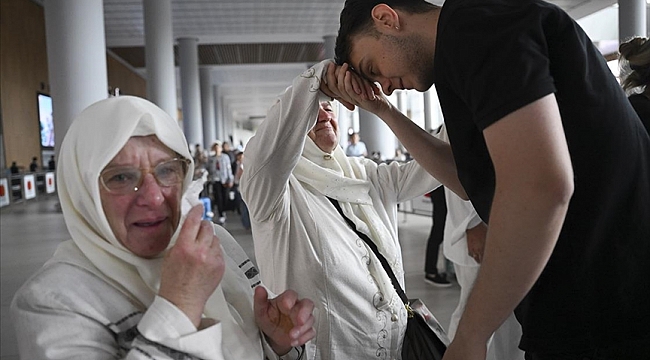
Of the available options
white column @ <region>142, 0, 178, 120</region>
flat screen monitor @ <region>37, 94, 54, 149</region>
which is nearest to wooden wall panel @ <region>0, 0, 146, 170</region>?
flat screen monitor @ <region>37, 94, 54, 149</region>

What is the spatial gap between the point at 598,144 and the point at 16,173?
657 inches

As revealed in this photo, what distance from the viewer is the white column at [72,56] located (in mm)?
7281

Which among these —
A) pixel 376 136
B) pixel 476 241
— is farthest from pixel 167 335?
pixel 376 136

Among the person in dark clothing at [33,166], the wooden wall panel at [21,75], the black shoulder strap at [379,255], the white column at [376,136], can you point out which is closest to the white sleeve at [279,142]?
the black shoulder strap at [379,255]

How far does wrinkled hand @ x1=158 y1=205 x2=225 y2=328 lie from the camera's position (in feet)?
3.39

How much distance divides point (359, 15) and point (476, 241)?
2.01m

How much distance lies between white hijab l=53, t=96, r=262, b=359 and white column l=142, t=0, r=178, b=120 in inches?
462

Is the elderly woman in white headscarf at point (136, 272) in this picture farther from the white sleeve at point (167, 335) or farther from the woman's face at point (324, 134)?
the woman's face at point (324, 134)

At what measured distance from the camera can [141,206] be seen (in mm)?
1215

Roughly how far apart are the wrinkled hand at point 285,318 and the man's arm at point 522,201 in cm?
44

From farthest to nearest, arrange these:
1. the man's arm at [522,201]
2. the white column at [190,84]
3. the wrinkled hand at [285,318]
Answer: the white column at [190,84] → the wrinkled hand at [285,318] → the man's arm at [522,201]

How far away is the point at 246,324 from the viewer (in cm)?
134

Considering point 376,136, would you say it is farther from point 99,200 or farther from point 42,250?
point 99,200

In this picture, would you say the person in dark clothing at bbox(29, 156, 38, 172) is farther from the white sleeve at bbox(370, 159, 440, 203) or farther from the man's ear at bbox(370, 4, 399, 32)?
the man's ear at bbox(370, 4, 399, 32)
